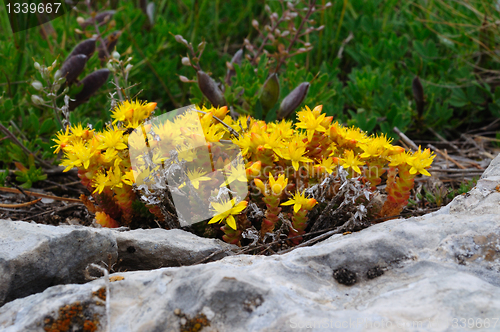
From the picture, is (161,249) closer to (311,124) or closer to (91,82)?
(311,124)

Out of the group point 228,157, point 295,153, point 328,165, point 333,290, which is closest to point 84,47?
point 228,157

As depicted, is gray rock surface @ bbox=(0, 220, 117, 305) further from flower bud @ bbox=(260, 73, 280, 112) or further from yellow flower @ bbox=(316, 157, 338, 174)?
flower bud @ bbox=(260, 73, 280, 112)

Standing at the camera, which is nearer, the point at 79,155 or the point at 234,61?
the point at 79,155

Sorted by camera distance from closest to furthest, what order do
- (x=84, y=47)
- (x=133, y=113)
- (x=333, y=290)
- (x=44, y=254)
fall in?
1. (x=333, y=290)
2. (x=44, y=254)
3. (x=133, y=113)
4. (x=84, y=47)

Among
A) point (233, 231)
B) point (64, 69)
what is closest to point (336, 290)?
point (233, 231)

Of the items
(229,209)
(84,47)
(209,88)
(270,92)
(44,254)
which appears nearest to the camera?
(44,254)

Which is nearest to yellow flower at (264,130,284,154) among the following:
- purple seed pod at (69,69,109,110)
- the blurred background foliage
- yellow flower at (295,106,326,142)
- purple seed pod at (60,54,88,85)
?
yellow flower at (295,106,326,142)
